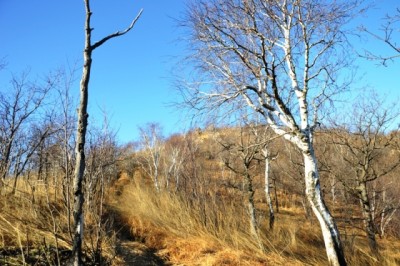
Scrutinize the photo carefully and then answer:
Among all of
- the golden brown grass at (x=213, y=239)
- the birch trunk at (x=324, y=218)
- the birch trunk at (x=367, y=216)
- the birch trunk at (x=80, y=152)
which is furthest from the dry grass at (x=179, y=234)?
the birch trunk at (x=367, y=216)

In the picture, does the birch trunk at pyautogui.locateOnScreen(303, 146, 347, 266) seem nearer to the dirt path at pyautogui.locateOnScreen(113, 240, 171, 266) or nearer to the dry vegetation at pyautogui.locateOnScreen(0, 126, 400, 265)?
the dry vegetation at pyautogui.locateOnScreen(0, 126, 400, 265)

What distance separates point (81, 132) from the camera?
3775 mm

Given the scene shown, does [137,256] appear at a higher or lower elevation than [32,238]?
lower

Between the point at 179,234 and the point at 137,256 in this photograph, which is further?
the point at 179,234

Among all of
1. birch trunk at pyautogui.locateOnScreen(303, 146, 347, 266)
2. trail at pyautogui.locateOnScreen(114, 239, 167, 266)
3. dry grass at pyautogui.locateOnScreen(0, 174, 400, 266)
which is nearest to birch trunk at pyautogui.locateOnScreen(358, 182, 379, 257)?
dry grass at pyautogui.locateOnScreen(0, 174, 400, 266)

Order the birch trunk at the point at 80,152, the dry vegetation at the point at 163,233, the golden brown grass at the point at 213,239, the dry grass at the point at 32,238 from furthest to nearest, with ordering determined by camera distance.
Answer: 1. the golden brown grass at the point at 213,239
2. the dry vegetation at the point at 163,233
3. the dry grass at the point at 32,238
4. the birch trunk at the point at 80,152

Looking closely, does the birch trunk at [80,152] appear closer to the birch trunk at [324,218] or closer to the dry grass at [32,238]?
the dry grass at [32,238]

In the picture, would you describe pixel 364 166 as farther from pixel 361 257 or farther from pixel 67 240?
pixel 67 240

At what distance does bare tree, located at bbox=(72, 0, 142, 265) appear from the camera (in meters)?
3.60

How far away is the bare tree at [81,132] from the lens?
3604 millimetres

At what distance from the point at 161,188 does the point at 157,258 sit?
110 inches

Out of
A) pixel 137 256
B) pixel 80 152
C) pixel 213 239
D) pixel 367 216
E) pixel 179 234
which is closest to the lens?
pixel 80 152

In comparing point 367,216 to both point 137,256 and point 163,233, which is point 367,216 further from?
point 137,256

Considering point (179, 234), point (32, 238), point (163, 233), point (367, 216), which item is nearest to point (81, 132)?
Answer: point (32, 238)
